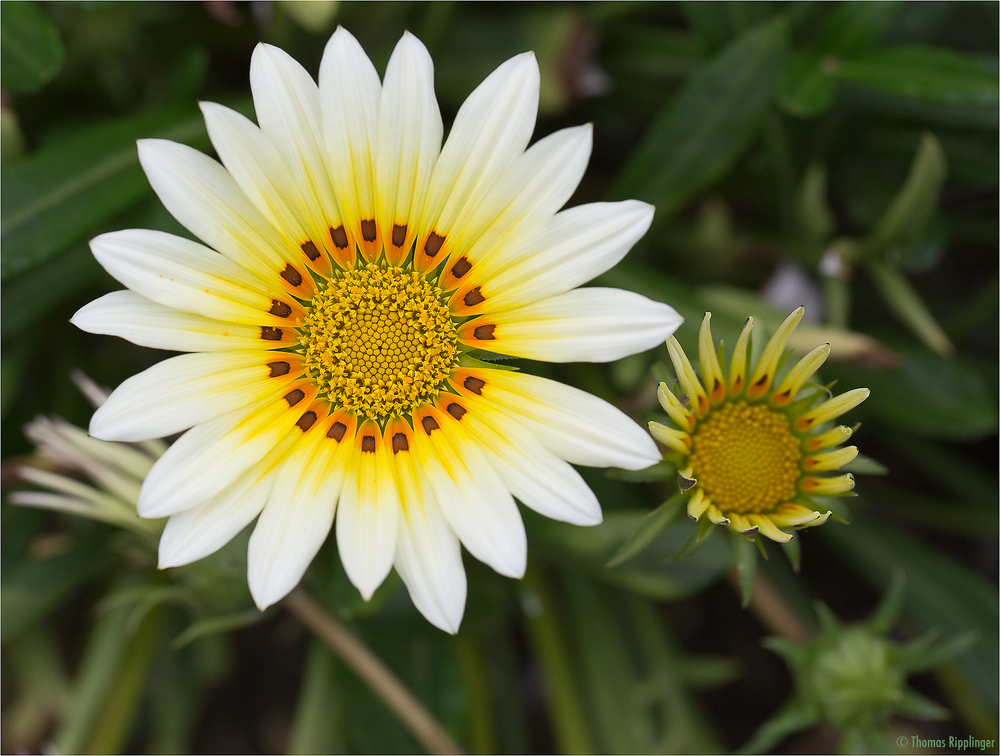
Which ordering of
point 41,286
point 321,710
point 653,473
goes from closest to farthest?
point 653,473 → point 41,286 → point 321,710

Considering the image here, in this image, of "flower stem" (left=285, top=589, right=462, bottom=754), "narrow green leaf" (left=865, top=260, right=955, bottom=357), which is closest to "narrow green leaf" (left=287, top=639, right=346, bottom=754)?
"flower stem" (left=285, top=589, right=462, bottom=754)

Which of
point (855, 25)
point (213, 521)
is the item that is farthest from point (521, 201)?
point (855, 25)

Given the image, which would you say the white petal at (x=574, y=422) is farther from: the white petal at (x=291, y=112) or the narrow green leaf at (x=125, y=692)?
the narrow green leaf at (x=125, y=692)

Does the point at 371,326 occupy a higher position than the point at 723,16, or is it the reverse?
the point at 723,16

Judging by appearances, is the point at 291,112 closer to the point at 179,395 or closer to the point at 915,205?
the point at 179,395

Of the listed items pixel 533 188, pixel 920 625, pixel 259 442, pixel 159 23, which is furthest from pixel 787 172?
pixel 159 23

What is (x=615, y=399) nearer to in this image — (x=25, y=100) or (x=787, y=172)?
(x=787, y=172)
